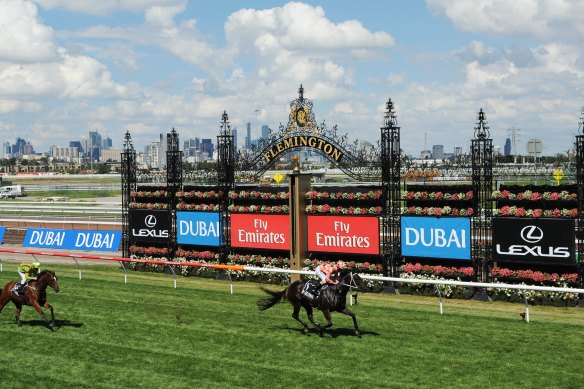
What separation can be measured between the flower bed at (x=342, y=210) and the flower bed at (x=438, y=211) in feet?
3.01

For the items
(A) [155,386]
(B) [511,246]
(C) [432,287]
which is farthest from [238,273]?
(A) [155,386]

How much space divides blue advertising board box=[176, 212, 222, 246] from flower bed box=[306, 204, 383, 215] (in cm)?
378

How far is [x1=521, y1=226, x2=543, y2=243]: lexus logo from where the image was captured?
18016mm

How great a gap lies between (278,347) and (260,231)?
33.1 ft

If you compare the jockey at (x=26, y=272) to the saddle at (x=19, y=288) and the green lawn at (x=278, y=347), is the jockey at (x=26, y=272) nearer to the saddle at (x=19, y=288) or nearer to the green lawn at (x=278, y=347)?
the saddle at (x=19, y=288)

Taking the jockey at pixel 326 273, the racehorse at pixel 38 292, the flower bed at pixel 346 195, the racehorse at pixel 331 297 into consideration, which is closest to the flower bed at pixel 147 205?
the flower bed at pixel 346 195

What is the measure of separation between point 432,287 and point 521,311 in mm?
3190

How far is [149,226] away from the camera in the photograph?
2573 centimetres

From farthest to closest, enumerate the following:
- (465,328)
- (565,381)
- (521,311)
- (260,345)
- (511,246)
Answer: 1. (511,246)
2. (521,311)
3. (465,328)
4. (260,345)
5. (565,381)

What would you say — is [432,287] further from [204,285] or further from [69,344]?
[69,344]

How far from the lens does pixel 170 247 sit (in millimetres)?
25234

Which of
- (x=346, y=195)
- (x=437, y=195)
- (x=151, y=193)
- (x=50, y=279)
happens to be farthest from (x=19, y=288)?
(x=151, y=193)

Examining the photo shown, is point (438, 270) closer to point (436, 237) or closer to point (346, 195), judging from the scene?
point (436, 237)

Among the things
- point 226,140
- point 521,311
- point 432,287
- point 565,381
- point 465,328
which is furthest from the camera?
point 226,140
